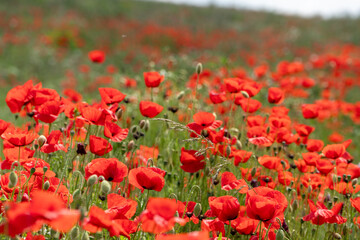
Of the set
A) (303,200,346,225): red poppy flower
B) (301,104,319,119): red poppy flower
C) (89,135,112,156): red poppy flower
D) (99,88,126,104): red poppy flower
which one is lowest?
(303,200,346,225): red poppy flower

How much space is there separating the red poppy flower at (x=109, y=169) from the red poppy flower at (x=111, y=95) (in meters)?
0.47

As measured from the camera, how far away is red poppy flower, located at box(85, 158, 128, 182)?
1398 millimetres

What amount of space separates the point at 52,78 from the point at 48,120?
27.2 ft

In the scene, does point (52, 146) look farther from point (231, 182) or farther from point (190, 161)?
point (231, 182)

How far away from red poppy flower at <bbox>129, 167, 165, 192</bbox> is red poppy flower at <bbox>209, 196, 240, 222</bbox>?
198 millimetres

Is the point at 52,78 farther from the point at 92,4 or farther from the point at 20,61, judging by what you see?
the point at 92,4

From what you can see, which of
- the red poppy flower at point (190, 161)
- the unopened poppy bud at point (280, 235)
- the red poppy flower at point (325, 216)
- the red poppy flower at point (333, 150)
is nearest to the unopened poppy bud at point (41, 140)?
the red poppy flower at point (190, 161)

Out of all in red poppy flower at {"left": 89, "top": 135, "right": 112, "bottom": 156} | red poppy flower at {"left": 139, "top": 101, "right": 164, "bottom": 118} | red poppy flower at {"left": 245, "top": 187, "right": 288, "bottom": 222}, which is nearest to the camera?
red poppy flower at {"left": 245, "top": 187, "right": 288, "bottom": 222}

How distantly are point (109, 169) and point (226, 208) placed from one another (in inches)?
17.7

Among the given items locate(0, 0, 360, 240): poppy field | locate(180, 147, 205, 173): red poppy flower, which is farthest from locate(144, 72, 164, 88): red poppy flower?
locate(180, 147, 205, 173): red poppy flower

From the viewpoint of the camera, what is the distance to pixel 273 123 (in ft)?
7.33

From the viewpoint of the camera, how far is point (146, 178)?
1333 mm

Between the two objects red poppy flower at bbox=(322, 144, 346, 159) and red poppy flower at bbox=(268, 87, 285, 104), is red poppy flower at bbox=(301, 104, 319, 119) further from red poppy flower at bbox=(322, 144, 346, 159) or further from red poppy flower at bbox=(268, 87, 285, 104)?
red poppy flower at bbox=(322, 144, 346, 159)

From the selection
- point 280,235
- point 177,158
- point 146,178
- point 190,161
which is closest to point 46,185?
point 146,178
